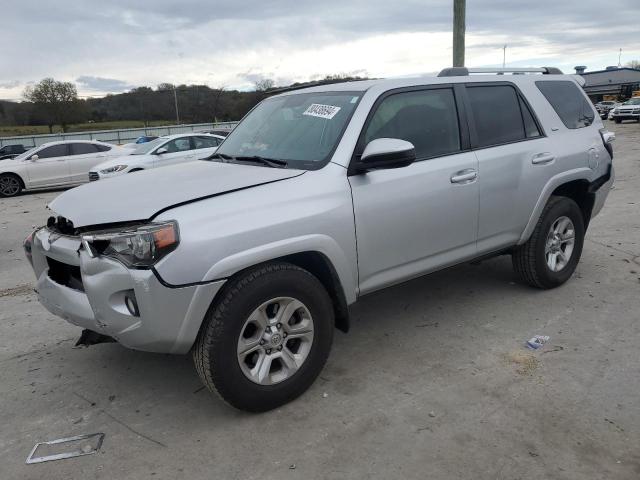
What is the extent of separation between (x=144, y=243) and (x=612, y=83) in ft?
296

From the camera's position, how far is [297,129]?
12.5ft

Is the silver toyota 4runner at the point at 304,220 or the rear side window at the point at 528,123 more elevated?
the rear side window at the point at 528,123

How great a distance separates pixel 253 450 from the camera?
9.26 ft

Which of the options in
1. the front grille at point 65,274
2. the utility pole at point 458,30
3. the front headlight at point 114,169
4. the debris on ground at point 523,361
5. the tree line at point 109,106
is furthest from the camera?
the tree line at point 109,106

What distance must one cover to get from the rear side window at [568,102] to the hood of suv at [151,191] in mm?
2731

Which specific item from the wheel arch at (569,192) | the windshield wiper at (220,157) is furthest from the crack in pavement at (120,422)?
the wheel arch at (569,192)

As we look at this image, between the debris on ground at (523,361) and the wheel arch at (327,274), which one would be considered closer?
the wheel arch at (327,274)

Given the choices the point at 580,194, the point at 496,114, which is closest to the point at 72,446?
the point at 496,114

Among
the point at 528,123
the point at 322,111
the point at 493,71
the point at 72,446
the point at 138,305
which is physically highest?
the point at 493,71

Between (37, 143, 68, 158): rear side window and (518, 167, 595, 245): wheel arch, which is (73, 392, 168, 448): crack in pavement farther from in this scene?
(37, 143, 68, 158): rear side window

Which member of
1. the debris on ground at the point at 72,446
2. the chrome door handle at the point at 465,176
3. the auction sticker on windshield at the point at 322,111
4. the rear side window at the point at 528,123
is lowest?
the debris on ground at the point at 72,446

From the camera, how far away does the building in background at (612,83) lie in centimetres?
7118

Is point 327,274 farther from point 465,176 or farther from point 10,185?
point 10,185

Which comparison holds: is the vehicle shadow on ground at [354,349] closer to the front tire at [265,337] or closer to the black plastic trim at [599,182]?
the front tire at [265,337]
